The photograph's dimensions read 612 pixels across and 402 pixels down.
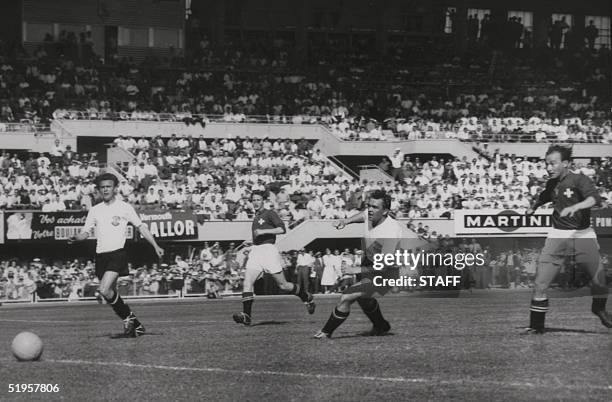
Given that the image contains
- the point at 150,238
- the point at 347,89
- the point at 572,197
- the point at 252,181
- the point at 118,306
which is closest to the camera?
the point at 572,197

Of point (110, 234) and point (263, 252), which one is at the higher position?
point (110, 234)

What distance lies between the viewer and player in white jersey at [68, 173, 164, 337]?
1248 centimetres

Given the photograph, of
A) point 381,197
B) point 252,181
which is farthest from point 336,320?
point 252,181

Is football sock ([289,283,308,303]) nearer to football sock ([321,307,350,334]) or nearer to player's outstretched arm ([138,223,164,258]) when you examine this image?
player's outstretched arm ([138,223,164,258])

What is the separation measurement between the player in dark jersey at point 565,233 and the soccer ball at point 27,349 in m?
5.28

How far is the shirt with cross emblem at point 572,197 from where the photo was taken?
37.0 feet

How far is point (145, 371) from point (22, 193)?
24.5 m

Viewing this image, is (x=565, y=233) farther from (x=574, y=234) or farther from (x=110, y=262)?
(x=110, y=262)

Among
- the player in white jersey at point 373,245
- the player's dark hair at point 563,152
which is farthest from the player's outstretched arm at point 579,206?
the player in white jersey at point 373,245

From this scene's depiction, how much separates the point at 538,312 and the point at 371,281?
6.18 feet

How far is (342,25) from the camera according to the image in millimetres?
58438

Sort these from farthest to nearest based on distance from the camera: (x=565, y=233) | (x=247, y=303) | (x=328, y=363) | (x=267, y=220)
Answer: (x=267, y=220), (x=247, y=303), (x=565, y=233), (x=328, y=363)

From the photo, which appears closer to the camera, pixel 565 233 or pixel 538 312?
pixel 565 233

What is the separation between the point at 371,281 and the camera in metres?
11.4
